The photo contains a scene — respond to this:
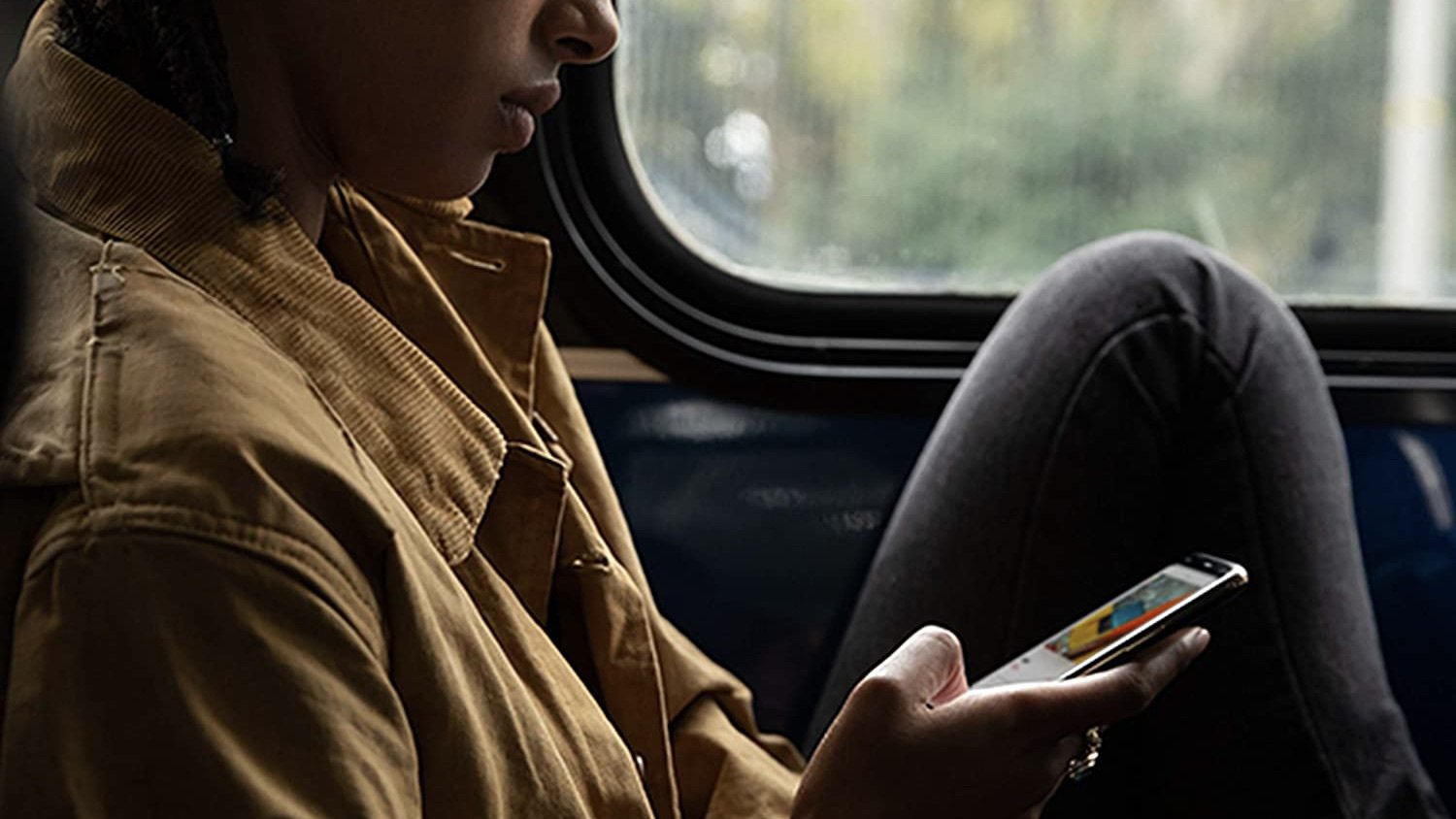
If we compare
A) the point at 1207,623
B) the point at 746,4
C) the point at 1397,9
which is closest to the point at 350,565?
the point at 1207,623

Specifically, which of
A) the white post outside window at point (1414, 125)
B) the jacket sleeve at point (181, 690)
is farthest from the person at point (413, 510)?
the white post outside window at point (1414, 125)

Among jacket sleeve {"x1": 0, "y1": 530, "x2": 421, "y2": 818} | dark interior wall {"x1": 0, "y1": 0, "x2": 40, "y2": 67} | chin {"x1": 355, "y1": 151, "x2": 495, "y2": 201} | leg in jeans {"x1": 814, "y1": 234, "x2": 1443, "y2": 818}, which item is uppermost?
dark interior wall {"x1": 0, "y1": 0, "x2": 40, "y2": 67}

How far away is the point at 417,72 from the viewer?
0.87 metres

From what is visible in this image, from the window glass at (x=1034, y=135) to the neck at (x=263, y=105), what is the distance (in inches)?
35.6

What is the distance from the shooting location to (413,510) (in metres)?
0.84

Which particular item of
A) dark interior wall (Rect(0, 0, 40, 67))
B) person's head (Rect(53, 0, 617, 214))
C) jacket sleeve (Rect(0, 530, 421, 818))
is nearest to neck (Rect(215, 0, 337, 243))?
person's head (Rect(53, 0, 617, 214))

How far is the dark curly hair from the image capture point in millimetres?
827

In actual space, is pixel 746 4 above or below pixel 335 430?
above

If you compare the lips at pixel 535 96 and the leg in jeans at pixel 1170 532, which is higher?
the lips at pixel 535 96

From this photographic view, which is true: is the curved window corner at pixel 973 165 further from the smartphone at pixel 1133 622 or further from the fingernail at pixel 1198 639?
the fingernail at pixel 1198 639

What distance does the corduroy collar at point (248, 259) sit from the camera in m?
0.78

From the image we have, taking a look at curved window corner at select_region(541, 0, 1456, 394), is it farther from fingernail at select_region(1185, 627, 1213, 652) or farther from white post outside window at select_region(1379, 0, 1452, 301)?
fingernail at select_region(1185, 627, 1213, 652)

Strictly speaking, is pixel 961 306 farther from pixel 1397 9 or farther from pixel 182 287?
pixel 182 287

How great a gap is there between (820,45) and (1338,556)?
0.75m
